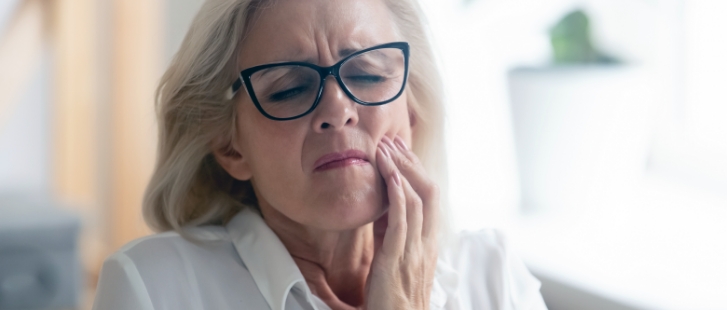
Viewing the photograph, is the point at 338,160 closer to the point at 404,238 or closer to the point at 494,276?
the point at 404,238

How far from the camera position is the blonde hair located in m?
1.23

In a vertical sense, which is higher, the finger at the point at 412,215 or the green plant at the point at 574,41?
the green plant at the point at 574,41

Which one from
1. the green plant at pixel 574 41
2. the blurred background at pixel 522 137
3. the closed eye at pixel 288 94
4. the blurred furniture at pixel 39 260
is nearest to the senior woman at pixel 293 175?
the closed eye at pixel 288 94

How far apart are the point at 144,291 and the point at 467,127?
4.93 feet

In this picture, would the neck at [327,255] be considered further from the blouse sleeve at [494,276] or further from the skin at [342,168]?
the blouse sleeve at [494,276]

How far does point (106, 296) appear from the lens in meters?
1.12

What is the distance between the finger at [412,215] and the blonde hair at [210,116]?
21 centimetres

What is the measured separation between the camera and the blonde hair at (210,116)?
1226 millimetres

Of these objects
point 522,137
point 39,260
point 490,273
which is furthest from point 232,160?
point 39,260

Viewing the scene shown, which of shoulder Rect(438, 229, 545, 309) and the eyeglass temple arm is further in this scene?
shoulder Rect(438, 229, 545, 309)

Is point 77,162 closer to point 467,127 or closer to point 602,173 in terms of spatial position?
point 467,127

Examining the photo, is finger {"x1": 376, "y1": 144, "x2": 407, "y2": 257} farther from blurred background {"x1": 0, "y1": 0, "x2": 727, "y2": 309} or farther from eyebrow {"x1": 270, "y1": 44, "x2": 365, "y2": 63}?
blurred background {"x1": 0, "y1": 0, "x2": 727, "y2": 309}

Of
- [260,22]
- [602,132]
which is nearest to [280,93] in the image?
[260,22]

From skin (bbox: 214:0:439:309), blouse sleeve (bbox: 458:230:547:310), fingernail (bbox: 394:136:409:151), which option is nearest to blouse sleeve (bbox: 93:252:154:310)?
skin (bbox: 214:0:439:309)
